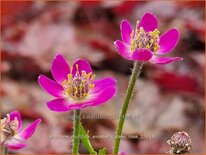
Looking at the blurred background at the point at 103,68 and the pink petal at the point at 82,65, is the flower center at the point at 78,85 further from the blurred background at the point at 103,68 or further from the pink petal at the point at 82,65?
the blurred background at the point at 103,68

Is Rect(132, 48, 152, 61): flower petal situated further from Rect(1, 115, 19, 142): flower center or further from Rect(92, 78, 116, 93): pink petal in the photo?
Rect(1, 115, 19, 142): flower center

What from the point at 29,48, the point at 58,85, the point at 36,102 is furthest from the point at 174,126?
the point at 58,85

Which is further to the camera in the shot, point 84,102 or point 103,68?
point 103,68

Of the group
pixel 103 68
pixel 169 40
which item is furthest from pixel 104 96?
pixel 103 68

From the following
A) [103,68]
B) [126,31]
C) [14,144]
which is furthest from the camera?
[103,68]

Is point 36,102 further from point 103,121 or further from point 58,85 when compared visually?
point 58,85

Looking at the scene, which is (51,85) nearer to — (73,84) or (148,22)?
(73,84)

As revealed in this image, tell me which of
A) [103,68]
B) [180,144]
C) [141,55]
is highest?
[103,68]
